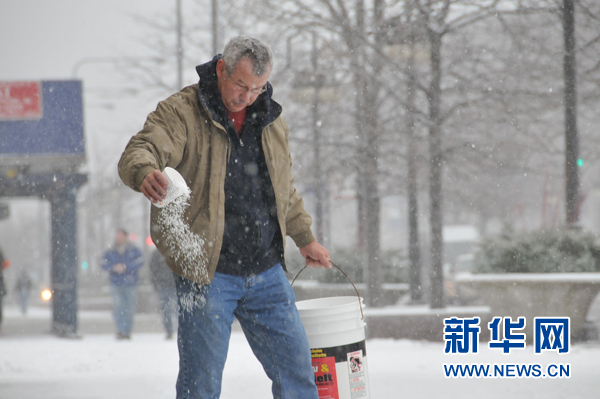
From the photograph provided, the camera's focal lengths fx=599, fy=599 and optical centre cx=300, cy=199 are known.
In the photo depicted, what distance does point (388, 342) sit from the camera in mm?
6461

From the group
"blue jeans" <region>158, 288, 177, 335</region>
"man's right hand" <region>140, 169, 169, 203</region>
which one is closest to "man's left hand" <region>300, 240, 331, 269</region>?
"man's right hand" <region>140, 169, 169, 203</region>

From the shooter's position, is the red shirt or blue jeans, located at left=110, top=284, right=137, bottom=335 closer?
the red shirt

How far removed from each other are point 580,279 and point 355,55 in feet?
11.6

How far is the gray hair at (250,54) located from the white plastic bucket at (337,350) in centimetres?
107

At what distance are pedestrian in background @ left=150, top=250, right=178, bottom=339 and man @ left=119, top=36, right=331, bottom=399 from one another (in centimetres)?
507

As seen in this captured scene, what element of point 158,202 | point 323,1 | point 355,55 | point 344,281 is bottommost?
point 344,281

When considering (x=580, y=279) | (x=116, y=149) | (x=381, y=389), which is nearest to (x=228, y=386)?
(x=381, y=389)

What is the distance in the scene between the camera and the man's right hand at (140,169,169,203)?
6.47ft

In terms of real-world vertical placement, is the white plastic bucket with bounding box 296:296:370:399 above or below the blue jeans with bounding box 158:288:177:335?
above

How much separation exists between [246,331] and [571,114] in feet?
18.9

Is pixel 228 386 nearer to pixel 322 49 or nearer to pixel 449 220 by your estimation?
pixel 322 49

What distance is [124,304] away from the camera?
7609 mm

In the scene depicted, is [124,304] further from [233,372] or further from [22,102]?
[233,372]

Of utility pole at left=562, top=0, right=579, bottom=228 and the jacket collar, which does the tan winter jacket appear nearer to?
the jacket collar
